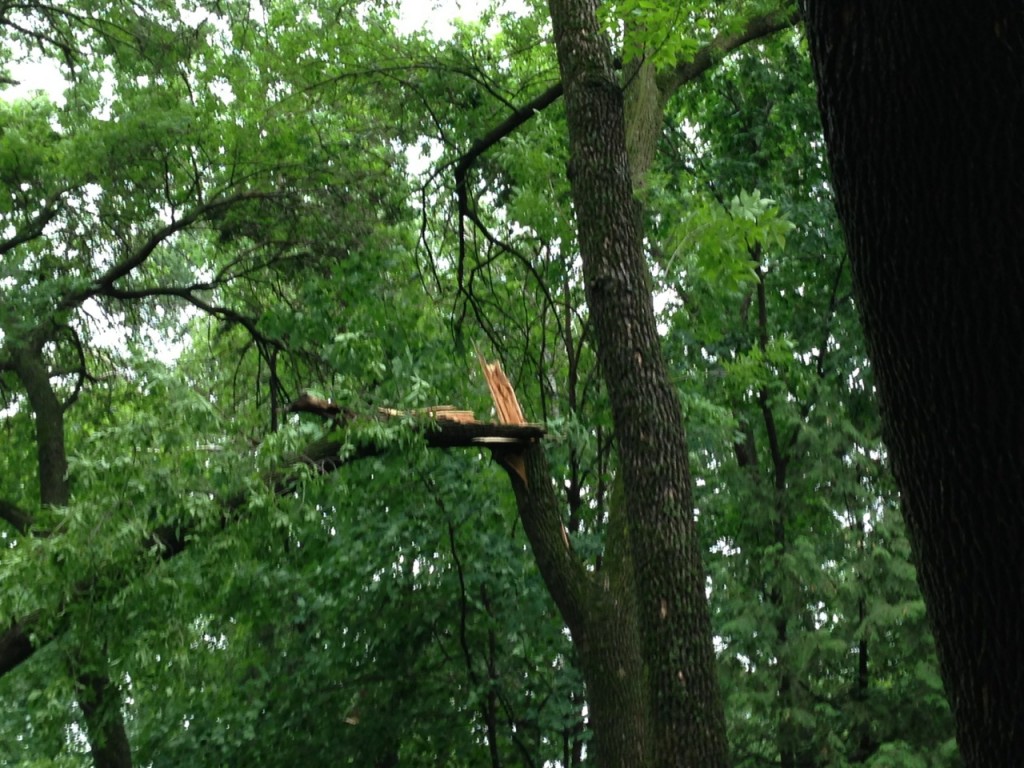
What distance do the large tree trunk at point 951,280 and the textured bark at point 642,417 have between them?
3.07m

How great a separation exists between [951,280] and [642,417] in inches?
143

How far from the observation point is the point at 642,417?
5449 mm

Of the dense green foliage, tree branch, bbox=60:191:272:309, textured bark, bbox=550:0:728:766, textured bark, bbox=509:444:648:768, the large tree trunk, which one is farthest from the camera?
tree branch, bbox=60:191:272:309

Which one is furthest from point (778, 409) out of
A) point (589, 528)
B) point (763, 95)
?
point (763, 95)

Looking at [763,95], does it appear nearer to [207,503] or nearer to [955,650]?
[207,503]

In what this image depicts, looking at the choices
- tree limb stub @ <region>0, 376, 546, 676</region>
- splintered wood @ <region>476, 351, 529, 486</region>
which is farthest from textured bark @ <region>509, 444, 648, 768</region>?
tree limb stub @ <region>0, 376, 546, 676</region>

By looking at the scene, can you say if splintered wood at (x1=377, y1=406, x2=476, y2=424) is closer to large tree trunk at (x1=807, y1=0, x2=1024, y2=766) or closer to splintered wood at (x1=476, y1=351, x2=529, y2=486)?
splintered wood at (x1=476, y1=351, x2=529, y2=486)

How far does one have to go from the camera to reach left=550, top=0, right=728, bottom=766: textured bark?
5.07m

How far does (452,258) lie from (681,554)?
7282mm

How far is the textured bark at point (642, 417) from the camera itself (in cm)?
507

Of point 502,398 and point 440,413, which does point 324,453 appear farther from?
point 502,398

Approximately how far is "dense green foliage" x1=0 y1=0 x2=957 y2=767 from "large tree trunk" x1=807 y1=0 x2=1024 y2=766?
6.10 meters

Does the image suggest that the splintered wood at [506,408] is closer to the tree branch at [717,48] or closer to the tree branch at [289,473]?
the tree branch at [289,473]

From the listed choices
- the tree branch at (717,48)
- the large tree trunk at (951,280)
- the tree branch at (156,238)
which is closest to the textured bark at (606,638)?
the tree branch at (717,48)
